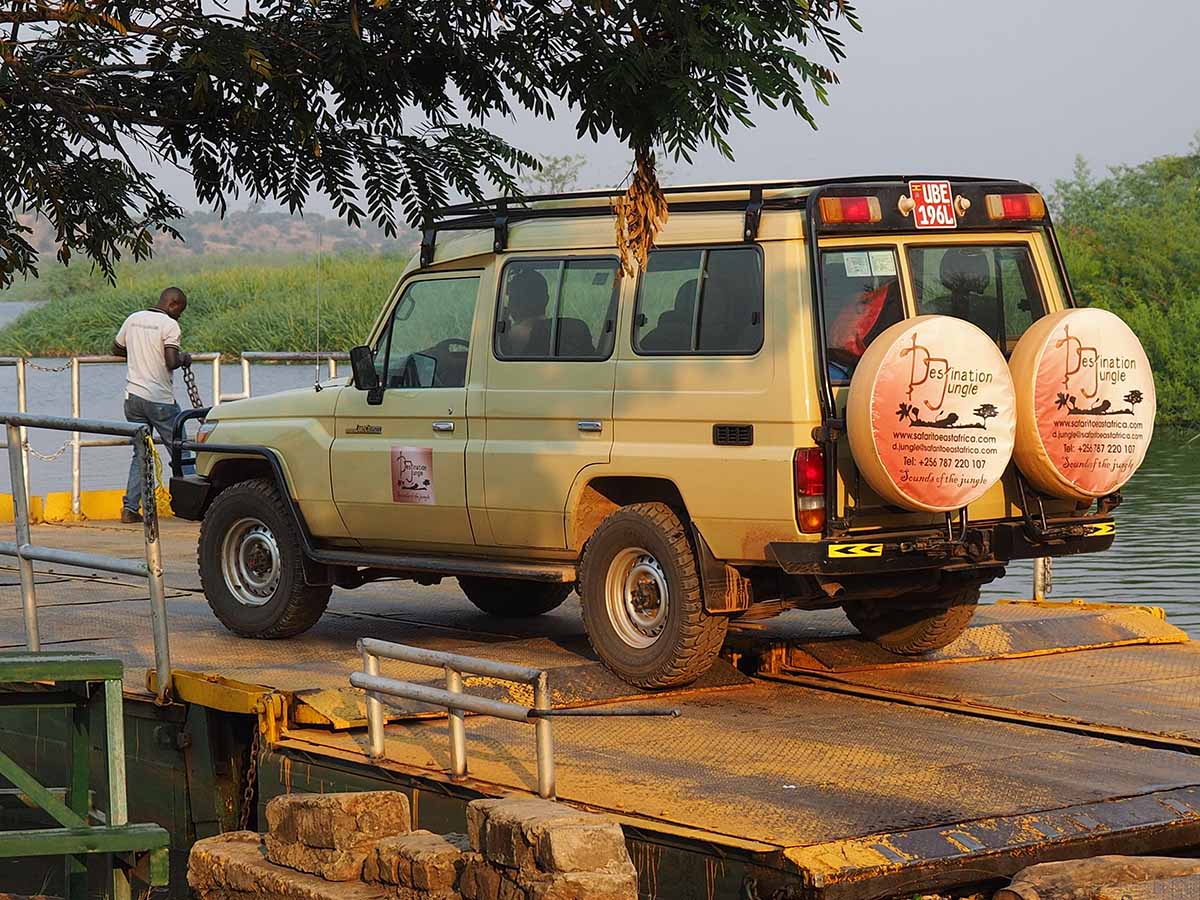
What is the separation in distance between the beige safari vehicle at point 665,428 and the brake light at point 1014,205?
0.04ft

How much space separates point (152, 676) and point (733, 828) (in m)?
3.40

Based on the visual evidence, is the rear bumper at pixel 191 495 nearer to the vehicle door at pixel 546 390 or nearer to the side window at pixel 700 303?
the vehicle door at pixel 546 390

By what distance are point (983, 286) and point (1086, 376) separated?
0.68 m

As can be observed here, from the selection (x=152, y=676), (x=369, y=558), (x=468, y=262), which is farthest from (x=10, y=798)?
(x=468, y=262)

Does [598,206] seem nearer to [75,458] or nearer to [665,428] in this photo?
[665,428]

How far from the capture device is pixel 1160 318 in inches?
1492

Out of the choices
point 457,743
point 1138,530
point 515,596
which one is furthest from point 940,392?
point 1138,530

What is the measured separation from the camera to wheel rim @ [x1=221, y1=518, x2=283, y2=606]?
32.8 feet

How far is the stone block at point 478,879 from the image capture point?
18.2ft

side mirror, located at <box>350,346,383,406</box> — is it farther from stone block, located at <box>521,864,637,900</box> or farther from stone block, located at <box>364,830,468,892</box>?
stone block, located at <box>521,864,637,900</box>

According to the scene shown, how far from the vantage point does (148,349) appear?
16.1 meters

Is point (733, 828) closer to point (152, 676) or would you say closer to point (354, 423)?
point (152, 676)

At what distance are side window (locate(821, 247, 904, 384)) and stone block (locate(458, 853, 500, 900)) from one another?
120 inches

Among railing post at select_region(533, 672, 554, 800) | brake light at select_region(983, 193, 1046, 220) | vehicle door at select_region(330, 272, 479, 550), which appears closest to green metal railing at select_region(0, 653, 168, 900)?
railing post at select_region(533, 672, 554, 800)
